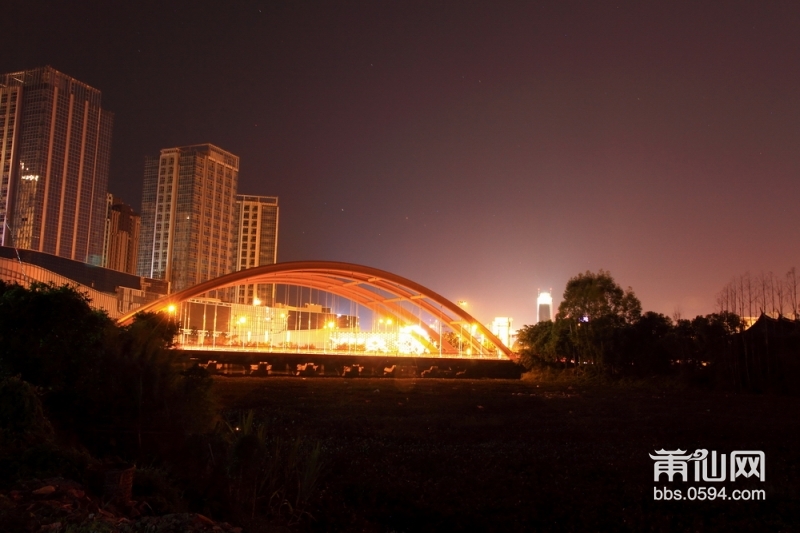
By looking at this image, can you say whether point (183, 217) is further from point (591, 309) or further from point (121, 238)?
point (591, 309)

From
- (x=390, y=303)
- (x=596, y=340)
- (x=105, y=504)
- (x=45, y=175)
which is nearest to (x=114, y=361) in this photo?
(x=105, y=504)

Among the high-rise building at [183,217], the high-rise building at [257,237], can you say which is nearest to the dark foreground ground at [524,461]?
the high-rise building at [183,217]

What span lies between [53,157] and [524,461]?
103m

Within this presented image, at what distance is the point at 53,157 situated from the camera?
99750 millimetres

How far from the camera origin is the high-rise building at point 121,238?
12738 centimetres

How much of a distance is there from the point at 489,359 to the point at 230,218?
7905 centimetres

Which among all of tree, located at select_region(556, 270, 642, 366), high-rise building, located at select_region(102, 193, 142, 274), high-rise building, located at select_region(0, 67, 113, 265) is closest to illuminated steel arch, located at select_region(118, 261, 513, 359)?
tree, located at select_region(556, 270, 642, 366)

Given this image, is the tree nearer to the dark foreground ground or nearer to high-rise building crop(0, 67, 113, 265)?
the dark foreground ground

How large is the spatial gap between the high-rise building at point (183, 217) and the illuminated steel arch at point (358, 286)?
193 ft

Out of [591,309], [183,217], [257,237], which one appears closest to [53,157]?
[183,217]

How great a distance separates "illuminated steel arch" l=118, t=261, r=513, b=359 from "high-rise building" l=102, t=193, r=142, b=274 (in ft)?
262

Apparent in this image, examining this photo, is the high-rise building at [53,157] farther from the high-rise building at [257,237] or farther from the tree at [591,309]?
the tree at [591,309]

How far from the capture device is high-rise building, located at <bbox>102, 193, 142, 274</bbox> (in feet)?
418

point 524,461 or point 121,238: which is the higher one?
point 121,238
